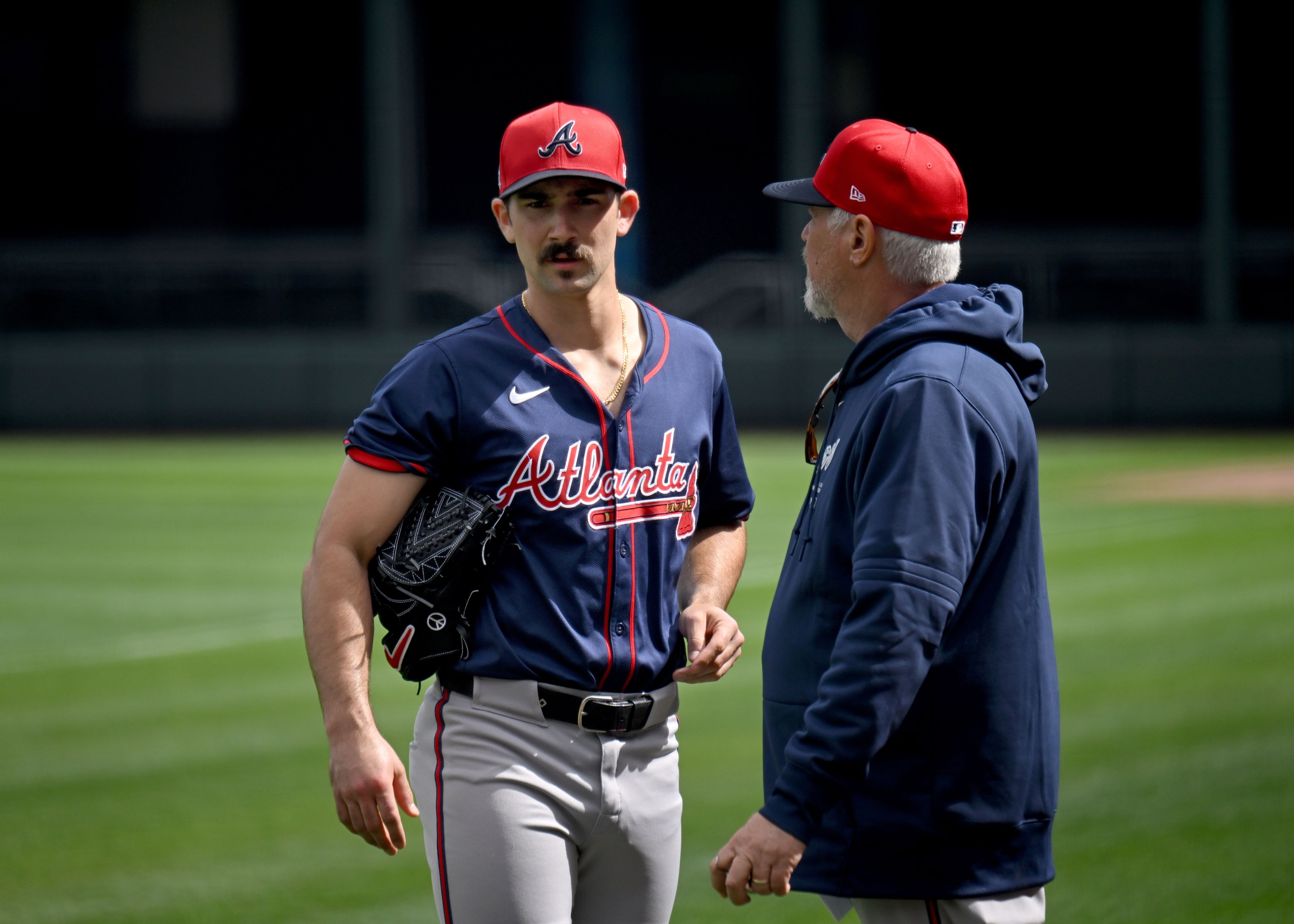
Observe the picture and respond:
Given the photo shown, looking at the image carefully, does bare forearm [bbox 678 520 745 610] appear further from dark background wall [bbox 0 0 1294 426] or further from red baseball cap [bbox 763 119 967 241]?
dark background wall [bbox 0 0 1294 426]

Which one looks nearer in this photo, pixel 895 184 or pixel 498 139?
pixel 895 184

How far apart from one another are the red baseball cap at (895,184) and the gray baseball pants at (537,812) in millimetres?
1037

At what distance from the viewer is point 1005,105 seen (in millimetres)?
28547

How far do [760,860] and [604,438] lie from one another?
3.18 feet

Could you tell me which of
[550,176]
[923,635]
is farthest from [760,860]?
[550,176]

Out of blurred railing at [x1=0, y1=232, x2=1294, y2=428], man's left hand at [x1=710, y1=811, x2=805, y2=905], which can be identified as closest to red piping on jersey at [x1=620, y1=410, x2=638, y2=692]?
man's left hand at [x1=710, y1=811, x2=805, y2=905]

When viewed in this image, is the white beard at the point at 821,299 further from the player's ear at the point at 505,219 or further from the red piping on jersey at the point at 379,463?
the red piping on jersey at the point at 379,463

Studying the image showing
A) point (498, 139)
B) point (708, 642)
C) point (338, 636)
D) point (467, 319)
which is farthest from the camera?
point (498, 139)

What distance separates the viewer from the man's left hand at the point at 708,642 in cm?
307

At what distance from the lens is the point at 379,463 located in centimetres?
291

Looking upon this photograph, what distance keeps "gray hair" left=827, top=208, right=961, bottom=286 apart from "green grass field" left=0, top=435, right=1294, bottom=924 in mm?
2747

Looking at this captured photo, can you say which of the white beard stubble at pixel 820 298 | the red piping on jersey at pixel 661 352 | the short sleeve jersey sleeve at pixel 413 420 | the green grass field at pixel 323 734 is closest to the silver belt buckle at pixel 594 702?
the short sleeve jersey sleeve at pixel 413 420

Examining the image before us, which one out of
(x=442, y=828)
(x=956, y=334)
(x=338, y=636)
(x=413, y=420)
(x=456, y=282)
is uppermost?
(x=956, y=334)

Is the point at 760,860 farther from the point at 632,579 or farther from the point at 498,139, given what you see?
the point at 498,139
